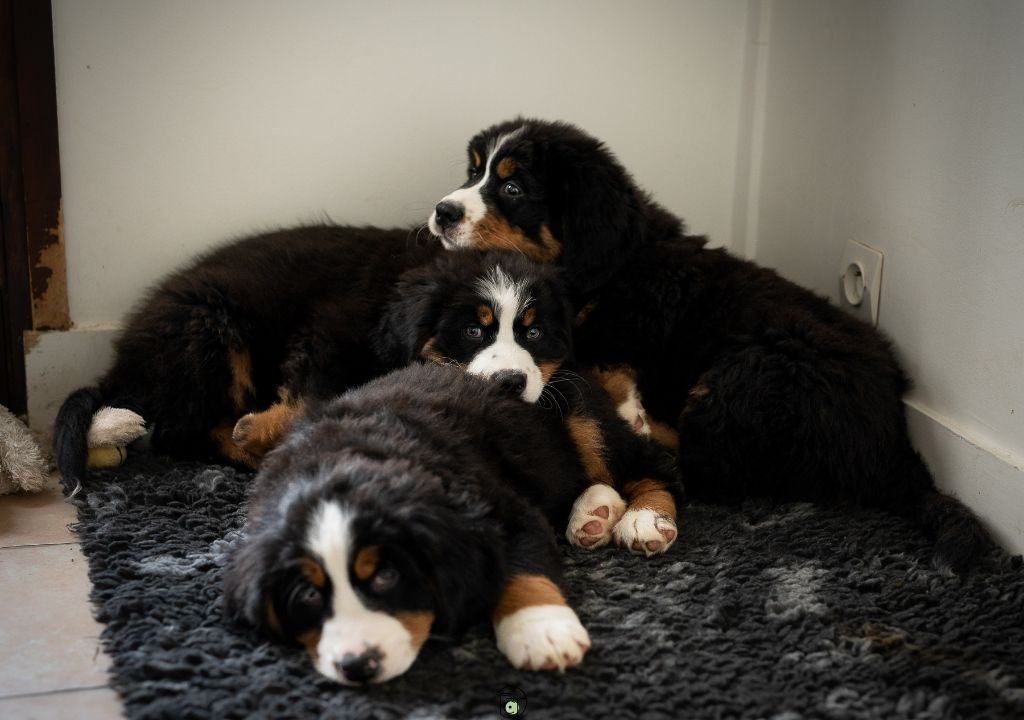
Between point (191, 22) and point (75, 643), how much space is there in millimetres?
1762

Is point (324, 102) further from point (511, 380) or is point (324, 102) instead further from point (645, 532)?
point (645, 532)

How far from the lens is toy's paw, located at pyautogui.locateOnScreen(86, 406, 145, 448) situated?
2.53m

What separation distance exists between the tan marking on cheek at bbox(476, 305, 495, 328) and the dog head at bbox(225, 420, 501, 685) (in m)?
0.70

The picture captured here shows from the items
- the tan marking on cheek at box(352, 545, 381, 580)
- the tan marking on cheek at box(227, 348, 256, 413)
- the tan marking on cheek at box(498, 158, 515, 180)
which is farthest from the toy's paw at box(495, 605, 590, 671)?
the tan marking on cheek at box(498, 158, 515, 180)

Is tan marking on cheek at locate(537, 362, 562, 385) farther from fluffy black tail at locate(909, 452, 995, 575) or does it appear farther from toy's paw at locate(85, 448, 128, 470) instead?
toy's paw at locate(85, 448, 128, 470)

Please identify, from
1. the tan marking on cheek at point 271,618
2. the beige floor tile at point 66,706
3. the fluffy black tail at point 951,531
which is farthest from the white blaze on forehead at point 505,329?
the beige floor tile at point 66,706

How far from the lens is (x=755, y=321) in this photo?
255cm

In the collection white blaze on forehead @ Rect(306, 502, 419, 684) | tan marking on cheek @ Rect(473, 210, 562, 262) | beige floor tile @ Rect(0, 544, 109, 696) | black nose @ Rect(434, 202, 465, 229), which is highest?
black nose @ Rect(434, 202, 465, 229)

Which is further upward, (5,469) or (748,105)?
(748,105)

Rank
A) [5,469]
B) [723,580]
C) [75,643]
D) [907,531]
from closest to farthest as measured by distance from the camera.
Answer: [75,643] → [723,580] → [907,531] → [5,469]

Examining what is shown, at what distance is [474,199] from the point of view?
2.70 m

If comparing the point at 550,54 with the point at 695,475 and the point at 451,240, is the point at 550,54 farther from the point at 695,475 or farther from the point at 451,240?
the point at 695,475

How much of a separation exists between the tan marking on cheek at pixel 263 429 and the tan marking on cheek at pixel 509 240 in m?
0.61

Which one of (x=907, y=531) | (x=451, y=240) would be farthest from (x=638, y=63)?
(x=907, y=531)
